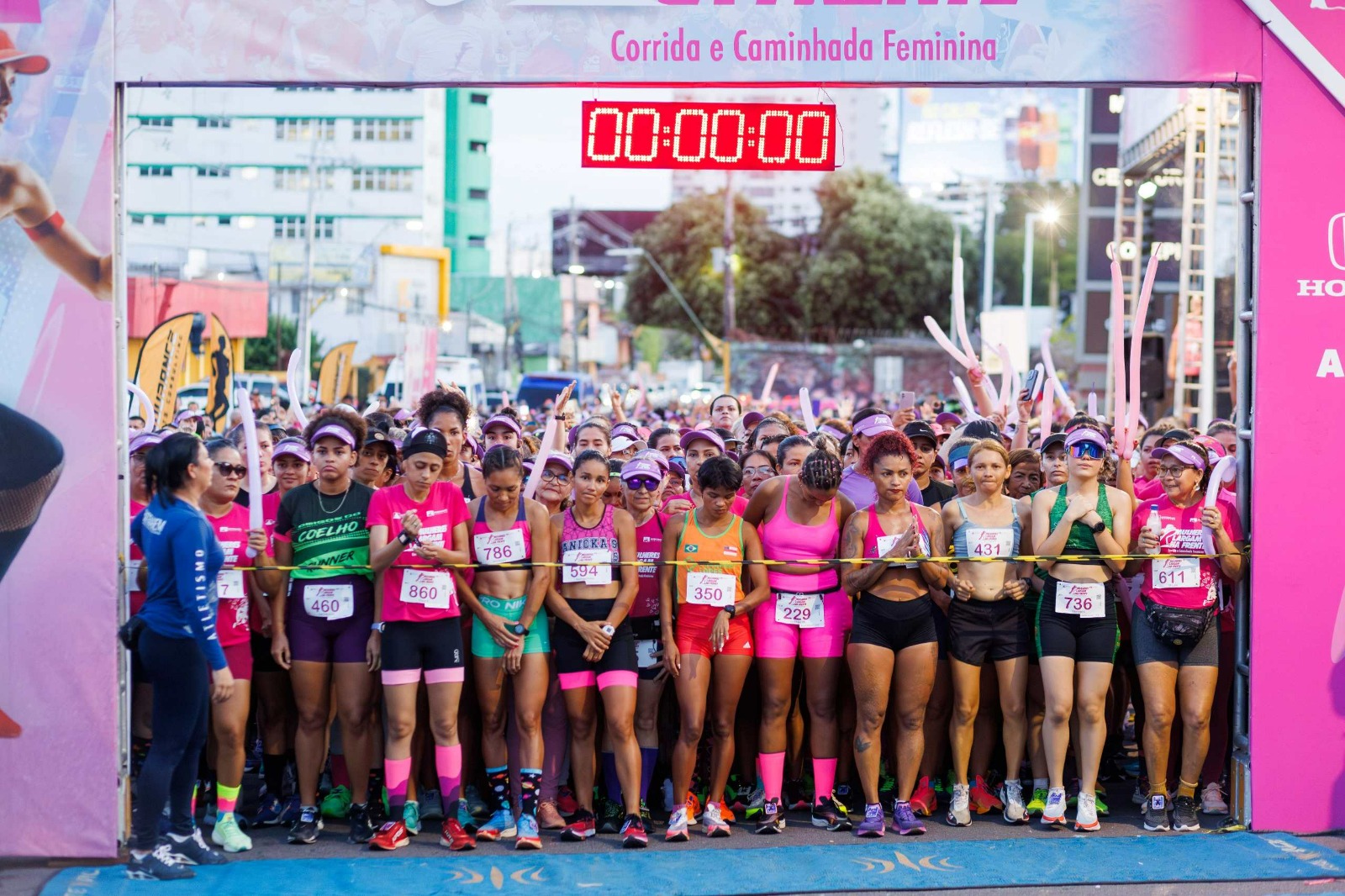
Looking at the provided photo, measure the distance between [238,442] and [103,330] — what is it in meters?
1.69

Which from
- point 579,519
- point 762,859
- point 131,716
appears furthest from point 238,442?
point 762,859

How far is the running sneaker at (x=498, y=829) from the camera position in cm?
691

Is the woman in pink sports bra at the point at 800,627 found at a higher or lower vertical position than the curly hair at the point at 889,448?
lower

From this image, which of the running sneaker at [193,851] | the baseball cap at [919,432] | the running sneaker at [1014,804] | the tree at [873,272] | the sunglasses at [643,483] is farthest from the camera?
the tree at [873,272]

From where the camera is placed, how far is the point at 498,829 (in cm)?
694

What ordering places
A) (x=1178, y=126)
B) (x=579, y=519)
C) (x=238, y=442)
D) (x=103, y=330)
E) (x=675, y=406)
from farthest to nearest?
(x=675, y=406) → (x=1178, y=126) → (x=238, y=442) → (x=579, y=519) → (x=103, y=330)

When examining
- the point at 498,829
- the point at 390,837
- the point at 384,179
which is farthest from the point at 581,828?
the point at 384,179

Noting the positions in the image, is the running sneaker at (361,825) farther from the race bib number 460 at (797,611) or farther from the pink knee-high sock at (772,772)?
the race bib number 460 at (797,611)

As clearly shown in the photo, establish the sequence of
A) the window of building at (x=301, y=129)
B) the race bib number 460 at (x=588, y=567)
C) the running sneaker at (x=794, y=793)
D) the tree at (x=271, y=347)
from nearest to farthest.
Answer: the race bib number 460 at (x=588, y=567)
the running sneaker at (x=794, y=793)
the tree at (x=271, y=347)
the window of building at (x=301, y=129)

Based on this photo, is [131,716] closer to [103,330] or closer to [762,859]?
[103,330]

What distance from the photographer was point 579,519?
23.0ft

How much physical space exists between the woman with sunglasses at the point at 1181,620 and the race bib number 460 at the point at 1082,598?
0.98 ft

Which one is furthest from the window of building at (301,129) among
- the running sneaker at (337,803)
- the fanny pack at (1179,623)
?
the fanny pack at (1179,623)

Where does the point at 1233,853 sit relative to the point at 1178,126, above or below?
below
